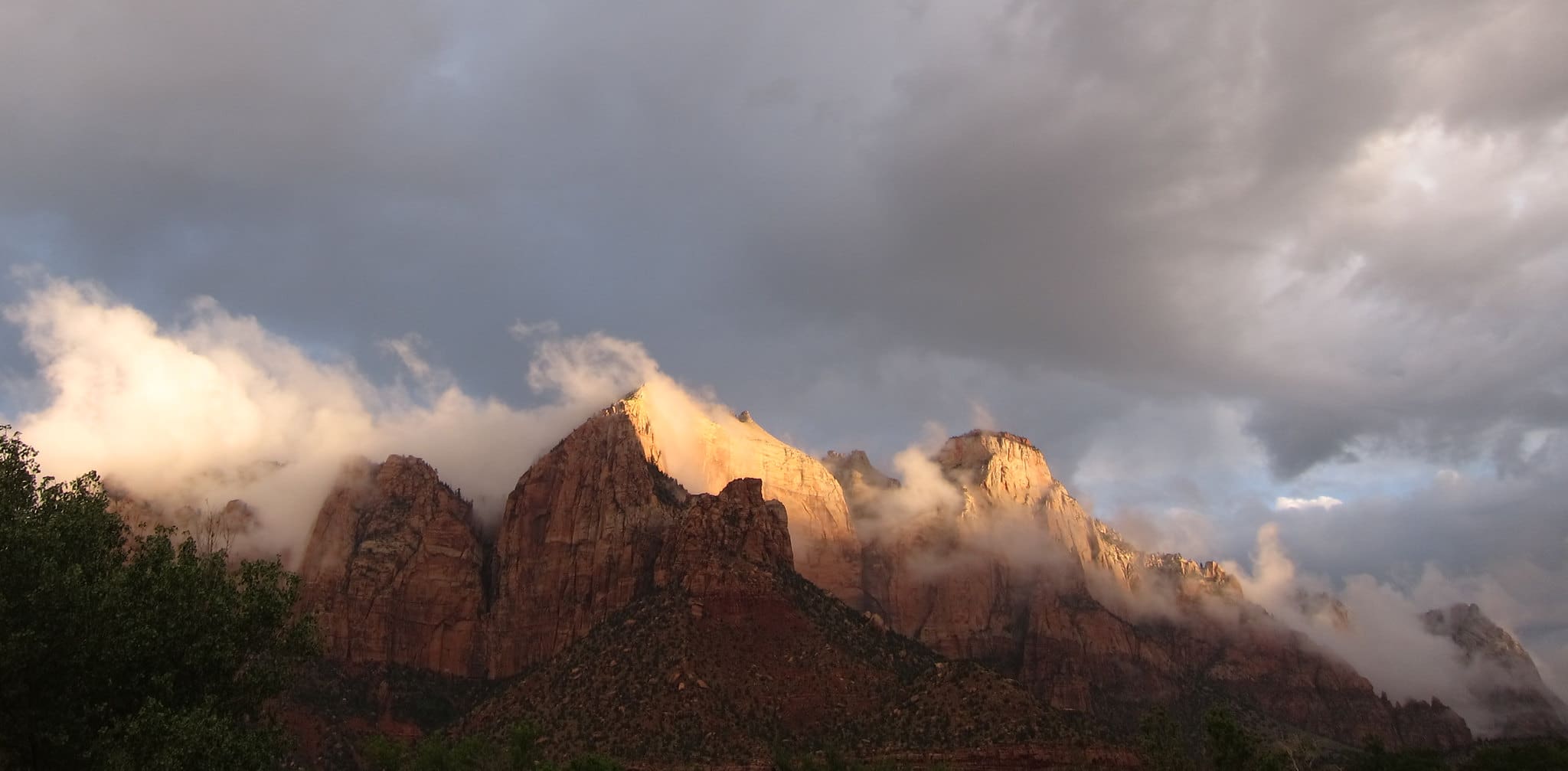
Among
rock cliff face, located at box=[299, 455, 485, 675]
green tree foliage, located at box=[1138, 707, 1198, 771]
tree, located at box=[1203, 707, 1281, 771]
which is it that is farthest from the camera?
rock cliff face, located at box=[299, 455, 485, 675]

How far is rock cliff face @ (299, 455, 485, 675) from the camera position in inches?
6580

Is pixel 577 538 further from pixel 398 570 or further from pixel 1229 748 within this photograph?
pixel 1229 748

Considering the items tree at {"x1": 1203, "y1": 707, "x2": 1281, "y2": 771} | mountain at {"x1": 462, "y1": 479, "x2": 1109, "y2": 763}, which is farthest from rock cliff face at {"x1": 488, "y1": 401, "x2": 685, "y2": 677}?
tree at {"x1": 1203, "y1": 707, "x2": 1281, "y2": 771}

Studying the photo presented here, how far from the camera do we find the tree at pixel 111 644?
126 ft

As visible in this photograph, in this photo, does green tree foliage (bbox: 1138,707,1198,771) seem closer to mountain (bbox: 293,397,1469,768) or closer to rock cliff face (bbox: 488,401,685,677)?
mountain (bbox: 293,397,1469,768)

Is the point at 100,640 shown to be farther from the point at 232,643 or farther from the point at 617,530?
the point at 617,530

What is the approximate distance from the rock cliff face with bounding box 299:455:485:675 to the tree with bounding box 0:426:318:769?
126233 millimetres

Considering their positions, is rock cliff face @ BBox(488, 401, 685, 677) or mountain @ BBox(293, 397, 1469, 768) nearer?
mountain @ BBox(293, 397, 1469, 768)

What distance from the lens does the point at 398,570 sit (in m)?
175

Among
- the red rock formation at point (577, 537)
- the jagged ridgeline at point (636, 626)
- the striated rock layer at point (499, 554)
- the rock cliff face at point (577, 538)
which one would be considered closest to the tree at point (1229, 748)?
the jagged ridgeline at point (636, 626)

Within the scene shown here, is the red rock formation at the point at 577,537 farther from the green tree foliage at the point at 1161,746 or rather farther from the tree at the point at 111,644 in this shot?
the tree at the point at 111,644

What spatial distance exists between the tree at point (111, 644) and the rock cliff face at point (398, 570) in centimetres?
12623

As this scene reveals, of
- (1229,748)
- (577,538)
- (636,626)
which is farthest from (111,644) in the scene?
(577,538)

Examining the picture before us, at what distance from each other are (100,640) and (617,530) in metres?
133
